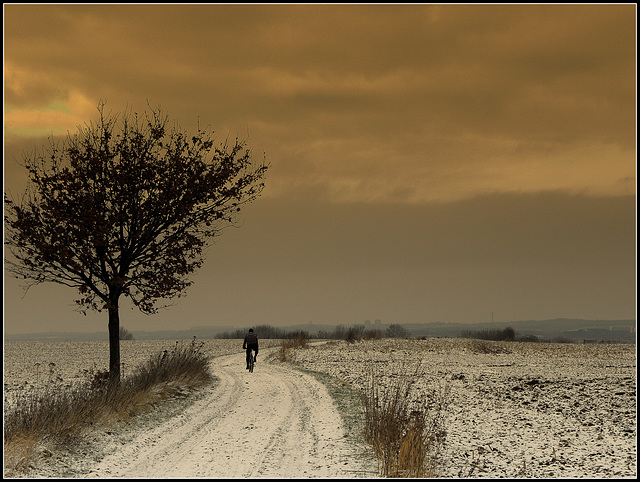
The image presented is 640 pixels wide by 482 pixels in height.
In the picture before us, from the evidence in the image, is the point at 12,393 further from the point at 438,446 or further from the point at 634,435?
the point at 634,435

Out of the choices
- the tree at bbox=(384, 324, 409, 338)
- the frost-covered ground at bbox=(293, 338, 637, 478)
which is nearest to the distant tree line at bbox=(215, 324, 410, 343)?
the tree at bbox=(384, 324, 409, 338)

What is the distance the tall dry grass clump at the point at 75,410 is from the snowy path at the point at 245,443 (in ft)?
3.70

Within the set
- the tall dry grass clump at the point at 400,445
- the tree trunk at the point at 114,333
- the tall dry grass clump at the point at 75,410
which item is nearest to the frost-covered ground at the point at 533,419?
the tall dry grass clump at the point at 400,445

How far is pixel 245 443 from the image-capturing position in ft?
40.8

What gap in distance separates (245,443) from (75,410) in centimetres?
425

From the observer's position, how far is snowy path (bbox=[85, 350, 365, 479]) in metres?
10.4

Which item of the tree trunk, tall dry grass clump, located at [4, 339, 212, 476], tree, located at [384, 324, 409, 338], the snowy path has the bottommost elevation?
tree, located at [384, 324, 409, 338]

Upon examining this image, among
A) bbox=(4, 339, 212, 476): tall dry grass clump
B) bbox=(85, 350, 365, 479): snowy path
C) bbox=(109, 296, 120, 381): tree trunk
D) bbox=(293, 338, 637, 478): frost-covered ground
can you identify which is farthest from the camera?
bbox=(109, 296, 120, 381): tree trunk

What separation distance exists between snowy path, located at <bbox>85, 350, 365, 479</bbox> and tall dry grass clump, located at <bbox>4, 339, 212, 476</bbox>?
1129mm

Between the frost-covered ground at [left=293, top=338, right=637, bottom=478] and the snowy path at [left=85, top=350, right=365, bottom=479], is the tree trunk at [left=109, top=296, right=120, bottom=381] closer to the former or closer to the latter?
the snowy path at [left=85, top=350, right=365, bottom=479]

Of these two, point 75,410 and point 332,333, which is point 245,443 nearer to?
point 75,410

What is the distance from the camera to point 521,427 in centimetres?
1488

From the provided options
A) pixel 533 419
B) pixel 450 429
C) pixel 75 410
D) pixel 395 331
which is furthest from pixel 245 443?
pixel 395 331

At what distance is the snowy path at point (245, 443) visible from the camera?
1037cm
